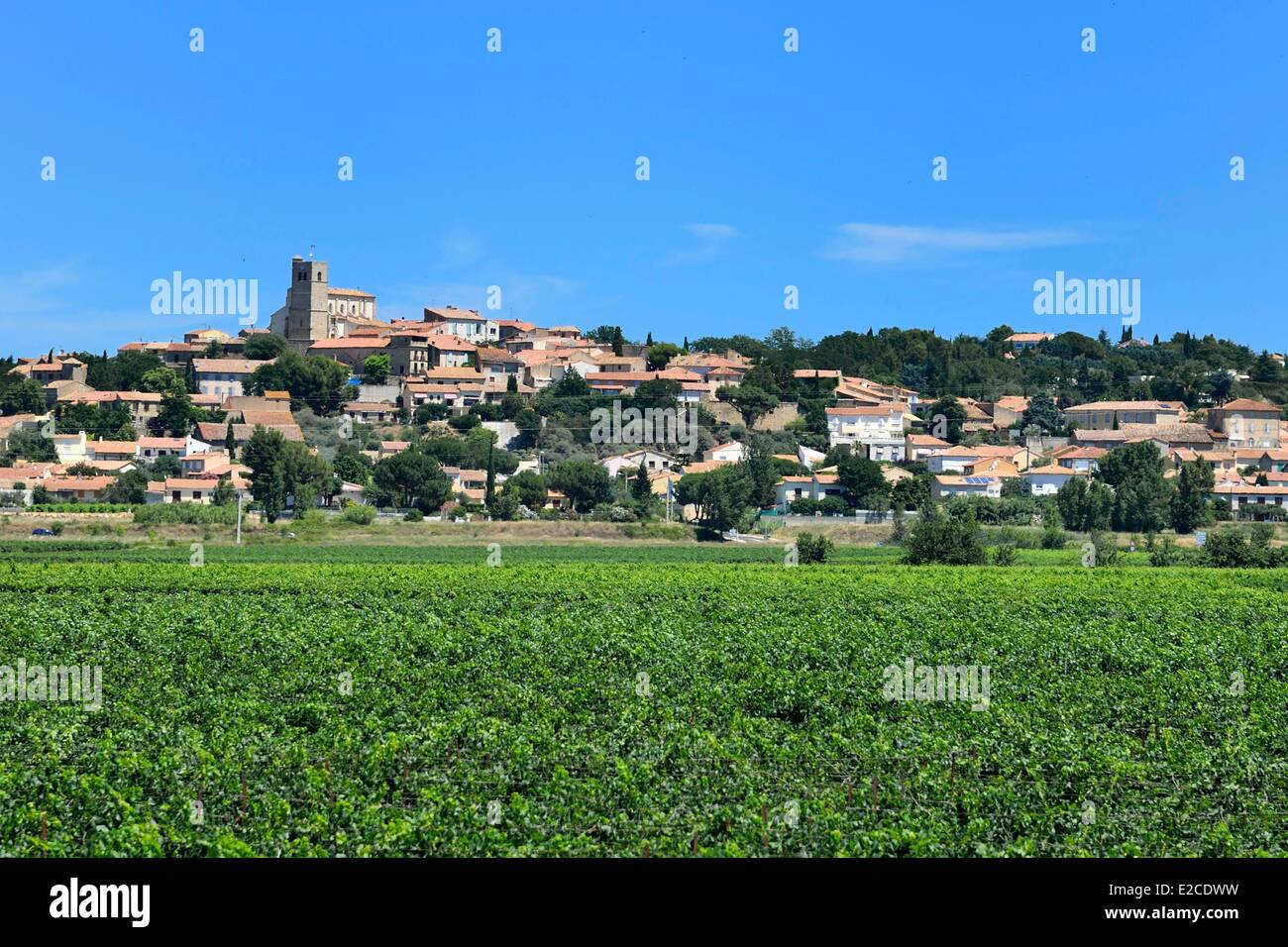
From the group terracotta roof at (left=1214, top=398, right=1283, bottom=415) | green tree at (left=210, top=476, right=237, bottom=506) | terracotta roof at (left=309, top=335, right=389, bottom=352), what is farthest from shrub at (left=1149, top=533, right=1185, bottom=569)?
terracotta roof at (left=309, top=335, right=389, bottom=352)

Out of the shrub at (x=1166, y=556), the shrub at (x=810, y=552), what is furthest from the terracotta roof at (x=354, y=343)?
the shrub at (x=1166, y=556)

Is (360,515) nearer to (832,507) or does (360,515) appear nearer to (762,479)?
(762,479)

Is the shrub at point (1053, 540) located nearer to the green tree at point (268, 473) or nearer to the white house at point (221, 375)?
the green tree at point (268, 473)

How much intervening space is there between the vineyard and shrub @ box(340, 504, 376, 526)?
3433 centimetres

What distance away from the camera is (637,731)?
17453mm

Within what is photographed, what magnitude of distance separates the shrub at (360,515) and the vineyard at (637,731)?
34327 millimetres

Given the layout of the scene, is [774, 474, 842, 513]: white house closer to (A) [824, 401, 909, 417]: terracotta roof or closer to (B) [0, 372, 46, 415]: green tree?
(A) [824, 401, 909, 417]: terracotta roof

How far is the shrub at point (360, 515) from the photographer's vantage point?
67625mm

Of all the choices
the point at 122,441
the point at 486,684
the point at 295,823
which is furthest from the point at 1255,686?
the point at 122,441

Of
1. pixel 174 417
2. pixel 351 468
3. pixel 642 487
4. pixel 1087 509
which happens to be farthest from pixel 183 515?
pixel 1087 509

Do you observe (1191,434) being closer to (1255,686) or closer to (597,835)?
(1255,686)

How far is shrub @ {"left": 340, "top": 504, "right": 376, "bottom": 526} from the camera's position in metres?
67.6

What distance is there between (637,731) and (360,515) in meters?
52.2
